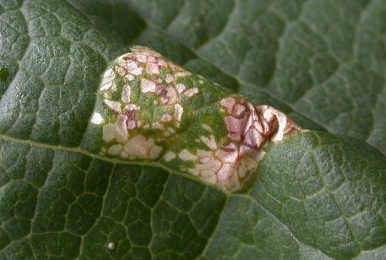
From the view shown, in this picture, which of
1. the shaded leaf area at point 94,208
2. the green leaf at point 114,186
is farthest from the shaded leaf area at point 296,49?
the shaded leaf area at point 94,208

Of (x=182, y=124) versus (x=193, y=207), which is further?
(x=193, y=207)

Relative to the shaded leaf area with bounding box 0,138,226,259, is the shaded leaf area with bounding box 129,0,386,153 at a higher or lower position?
higher

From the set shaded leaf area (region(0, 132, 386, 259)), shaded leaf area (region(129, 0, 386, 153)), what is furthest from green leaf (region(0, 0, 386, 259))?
shaded leaf area (region(129, 0, 386, 153))

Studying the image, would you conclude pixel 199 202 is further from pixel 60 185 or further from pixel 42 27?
pixel 42 27

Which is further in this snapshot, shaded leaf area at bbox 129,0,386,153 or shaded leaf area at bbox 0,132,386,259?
shaded leaf area at bbox 129,0,386,153

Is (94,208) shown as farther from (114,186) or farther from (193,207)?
(193,207)

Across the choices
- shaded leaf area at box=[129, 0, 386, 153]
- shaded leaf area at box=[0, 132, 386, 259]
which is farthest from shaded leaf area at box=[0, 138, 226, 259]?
shaded leaf area at box=[129, 0, 386, 153]

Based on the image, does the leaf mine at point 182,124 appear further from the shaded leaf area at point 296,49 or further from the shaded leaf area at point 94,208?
the shaded leaf area at point 296,49

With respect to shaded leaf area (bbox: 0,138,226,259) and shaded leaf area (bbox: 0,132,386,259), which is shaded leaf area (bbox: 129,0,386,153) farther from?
shaded leaf area (bbox: 0,138,226,259)

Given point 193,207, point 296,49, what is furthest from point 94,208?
point 296,49
